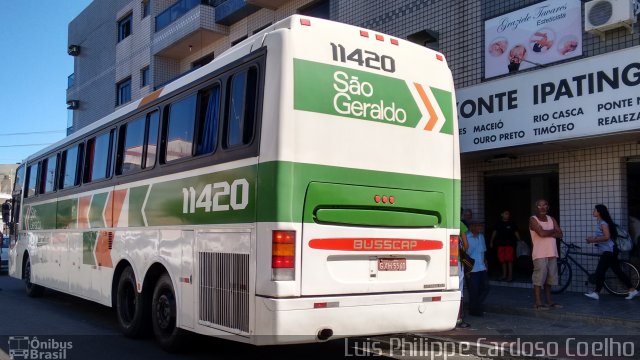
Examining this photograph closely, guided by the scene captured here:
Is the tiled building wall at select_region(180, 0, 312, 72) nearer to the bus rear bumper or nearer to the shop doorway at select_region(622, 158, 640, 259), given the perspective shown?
the shop doorway at select_region(622, 158, 640, 259)

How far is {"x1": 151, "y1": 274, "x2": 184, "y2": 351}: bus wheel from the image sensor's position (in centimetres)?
672

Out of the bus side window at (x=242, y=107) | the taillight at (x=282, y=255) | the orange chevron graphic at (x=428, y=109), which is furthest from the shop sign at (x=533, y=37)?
the taillight at (x=282, y=255)

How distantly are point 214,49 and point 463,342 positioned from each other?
1744 cm

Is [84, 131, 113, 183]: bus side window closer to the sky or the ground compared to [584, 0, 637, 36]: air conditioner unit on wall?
closer to the ground

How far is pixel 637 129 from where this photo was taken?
8.98 m

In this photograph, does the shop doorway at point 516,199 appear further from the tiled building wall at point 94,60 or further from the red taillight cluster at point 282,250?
the tiled building wall at point 94,60

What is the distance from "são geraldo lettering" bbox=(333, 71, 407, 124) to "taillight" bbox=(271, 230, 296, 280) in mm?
1364

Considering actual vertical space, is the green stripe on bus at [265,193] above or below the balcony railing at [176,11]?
below

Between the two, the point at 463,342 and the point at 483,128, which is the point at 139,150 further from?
the point at 483,128

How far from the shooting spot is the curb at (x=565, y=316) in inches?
316

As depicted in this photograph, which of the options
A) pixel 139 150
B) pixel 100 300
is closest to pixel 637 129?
pixel 139 150

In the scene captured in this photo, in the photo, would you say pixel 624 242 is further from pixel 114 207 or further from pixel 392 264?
pixel 114 207

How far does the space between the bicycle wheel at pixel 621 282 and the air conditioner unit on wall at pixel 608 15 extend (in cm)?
400

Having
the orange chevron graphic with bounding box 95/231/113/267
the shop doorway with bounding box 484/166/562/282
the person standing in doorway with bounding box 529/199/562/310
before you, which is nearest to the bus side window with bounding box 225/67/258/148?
the orange chevron graphic with bounding box 95/231/113/267
